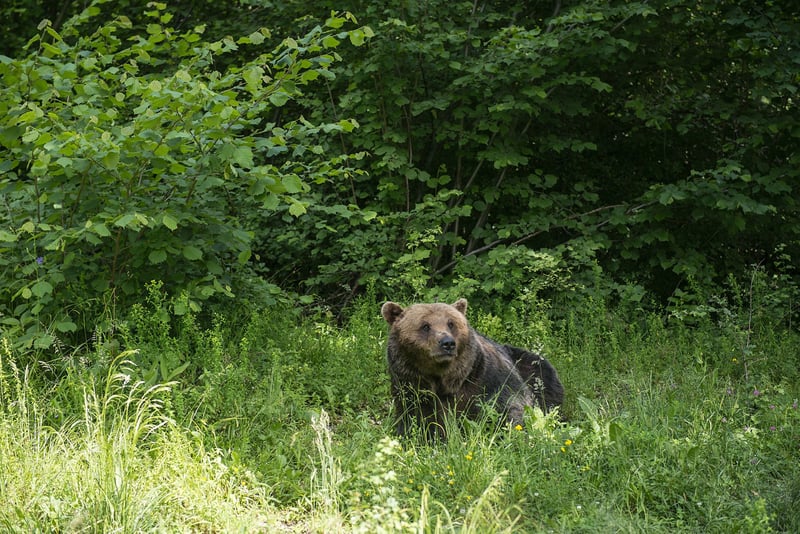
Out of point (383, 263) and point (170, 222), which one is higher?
point (170, 222)

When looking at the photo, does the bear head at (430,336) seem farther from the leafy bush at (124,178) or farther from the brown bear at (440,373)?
the leafy bush at (124,178)

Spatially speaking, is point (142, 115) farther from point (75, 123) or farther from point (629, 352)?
point (629, 352)

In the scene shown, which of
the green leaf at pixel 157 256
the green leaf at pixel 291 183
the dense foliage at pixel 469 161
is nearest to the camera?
the green leaf at pixel 291 183

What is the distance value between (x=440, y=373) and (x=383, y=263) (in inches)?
144

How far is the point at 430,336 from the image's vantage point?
5262mm

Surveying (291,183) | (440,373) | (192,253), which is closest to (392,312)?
(440,373)

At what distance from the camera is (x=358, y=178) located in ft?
31.3

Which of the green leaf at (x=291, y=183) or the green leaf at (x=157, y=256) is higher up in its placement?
the green leaf at (x=291, y=183)

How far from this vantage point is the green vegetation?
402 cm

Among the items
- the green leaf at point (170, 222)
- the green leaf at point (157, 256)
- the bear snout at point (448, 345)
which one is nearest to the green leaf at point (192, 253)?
the green leaf at point (157, 256)

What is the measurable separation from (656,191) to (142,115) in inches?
213

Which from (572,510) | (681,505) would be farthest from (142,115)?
(681,505)

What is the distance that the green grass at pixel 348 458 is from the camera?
12.1ft

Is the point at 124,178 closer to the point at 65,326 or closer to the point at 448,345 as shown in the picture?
the point at 65,326
